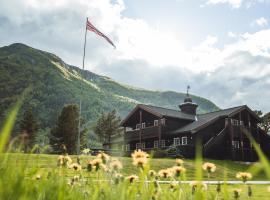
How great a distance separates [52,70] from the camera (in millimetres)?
182750

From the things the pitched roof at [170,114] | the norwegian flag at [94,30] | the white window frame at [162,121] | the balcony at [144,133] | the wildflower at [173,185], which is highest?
the norwegian flag at [94,30]

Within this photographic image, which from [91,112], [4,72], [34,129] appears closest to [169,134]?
[34,129]

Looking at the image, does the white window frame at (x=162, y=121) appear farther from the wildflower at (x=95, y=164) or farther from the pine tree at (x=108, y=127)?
the wildflower at (x=95, y=164)

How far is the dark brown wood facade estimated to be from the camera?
3853 centimetres

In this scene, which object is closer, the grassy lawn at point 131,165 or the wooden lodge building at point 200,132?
the grassy lawn at point 131,165

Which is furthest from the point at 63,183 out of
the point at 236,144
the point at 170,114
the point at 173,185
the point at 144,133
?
the point at 236,144

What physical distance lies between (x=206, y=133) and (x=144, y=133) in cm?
725

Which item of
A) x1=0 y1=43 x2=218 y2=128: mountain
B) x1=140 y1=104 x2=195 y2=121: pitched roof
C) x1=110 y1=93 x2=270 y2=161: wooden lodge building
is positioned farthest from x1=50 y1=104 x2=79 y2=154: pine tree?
x1=0 y1=43 x2=218 y2=128: mountain

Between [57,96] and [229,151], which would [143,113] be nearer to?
[229,151]

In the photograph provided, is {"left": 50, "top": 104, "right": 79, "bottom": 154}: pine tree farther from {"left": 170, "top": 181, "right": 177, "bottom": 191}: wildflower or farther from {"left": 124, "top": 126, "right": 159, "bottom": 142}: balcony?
{"left": 170, "top": 181, "right": 177, "bottom": 191}: wildflower

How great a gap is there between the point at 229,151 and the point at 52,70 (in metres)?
153

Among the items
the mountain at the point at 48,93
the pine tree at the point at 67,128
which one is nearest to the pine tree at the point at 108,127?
the pine tree at the point at 67,128

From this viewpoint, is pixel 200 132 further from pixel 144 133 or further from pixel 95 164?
pixel 95 164

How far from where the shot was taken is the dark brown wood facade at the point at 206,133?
38.5 metres
